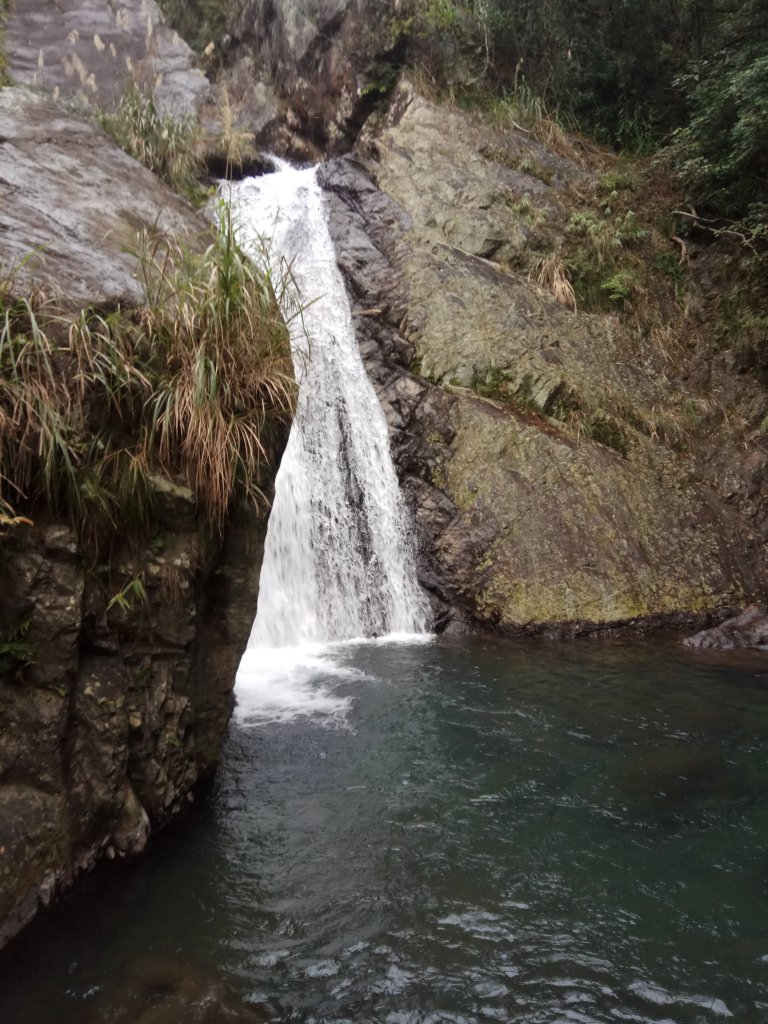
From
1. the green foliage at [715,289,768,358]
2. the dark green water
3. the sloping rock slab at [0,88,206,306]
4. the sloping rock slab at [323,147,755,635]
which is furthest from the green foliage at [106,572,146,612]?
the green foliage at [715,289,768,358]

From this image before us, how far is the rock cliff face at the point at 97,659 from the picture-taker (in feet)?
10.3

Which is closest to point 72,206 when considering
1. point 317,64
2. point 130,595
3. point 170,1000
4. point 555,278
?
point 130,595

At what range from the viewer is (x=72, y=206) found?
521cm

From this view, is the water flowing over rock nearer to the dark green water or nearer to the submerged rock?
the dark green water

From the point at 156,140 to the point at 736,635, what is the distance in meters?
10.8

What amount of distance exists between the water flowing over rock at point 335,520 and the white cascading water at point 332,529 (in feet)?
0.04

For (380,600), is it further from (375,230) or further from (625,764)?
(375,230)

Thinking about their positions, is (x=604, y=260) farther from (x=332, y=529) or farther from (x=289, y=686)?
(x=289, y=686)

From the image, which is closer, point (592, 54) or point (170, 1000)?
point (170, 1000)

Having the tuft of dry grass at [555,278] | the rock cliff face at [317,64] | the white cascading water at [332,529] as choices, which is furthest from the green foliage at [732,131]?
the white cascading water at [332,529]

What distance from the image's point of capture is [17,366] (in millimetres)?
3412

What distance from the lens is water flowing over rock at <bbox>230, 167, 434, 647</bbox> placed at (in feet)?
27.1

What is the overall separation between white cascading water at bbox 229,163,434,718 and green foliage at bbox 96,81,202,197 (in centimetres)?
296

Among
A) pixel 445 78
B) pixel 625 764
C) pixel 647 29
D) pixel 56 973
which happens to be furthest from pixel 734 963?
pixel 647 29
